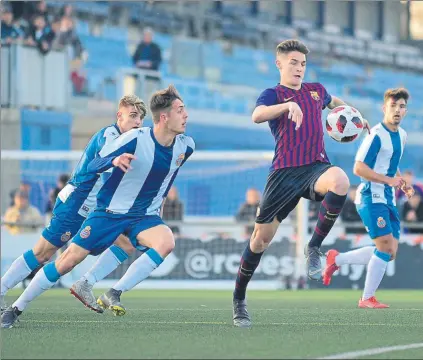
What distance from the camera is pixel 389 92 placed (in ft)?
36.8

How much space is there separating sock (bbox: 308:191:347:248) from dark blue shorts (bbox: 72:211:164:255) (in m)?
1.19

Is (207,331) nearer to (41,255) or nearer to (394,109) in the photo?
(41,255)

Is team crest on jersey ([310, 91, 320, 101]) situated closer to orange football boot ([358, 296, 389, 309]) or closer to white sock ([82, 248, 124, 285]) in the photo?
white sock ([82, 248, 124, 285])

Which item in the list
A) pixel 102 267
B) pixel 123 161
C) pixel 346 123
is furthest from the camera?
pixel 102 267

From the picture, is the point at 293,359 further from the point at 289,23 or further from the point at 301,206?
the point at 289,23

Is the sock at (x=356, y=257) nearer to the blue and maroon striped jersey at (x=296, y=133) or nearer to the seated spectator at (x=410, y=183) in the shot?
the blue and maroon striped jersey at (x=296, y=133)

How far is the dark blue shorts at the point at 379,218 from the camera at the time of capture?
1123 cm

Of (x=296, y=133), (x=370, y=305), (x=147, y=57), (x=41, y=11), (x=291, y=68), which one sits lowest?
(x=370, y=305)

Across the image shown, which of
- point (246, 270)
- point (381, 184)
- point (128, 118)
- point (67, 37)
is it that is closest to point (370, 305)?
point (381, 184)

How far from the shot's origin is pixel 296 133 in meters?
8.52

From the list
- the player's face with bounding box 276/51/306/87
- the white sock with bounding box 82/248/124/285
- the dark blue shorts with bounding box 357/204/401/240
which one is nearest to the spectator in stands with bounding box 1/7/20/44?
the dark blue shorts with bounding box 357/204/401/240

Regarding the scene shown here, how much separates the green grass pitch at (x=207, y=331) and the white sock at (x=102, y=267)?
1.09ft

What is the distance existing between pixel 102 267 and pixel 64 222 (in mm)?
651

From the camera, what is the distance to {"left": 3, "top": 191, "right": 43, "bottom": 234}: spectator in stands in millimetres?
17719
